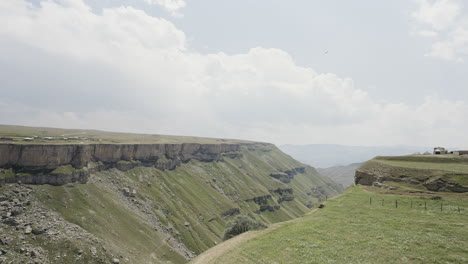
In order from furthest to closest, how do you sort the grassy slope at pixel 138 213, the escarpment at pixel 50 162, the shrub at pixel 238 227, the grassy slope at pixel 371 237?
the escarpment at pixel 50 162 < the grassy slope at pixel 138 213 < the shrub at pixel 238 227 < the grassy slope at pixel 371 237

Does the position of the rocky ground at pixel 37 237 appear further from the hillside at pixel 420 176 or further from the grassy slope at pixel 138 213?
the hillside at pixel 420 176

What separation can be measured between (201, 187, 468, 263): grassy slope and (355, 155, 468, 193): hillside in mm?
8778

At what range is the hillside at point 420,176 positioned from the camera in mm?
53625

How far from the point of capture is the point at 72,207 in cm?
11306

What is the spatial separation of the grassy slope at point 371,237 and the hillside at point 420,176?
878cm

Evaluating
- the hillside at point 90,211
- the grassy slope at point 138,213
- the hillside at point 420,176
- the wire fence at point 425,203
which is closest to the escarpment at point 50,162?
the hillside at point 90,211

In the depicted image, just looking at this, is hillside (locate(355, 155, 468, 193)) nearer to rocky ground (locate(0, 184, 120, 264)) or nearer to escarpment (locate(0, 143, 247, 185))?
rocky ground (locate(0, 184, 120, 264))

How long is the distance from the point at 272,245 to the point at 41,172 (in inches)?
5116

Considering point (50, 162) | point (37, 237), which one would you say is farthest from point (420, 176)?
point (50, 162)

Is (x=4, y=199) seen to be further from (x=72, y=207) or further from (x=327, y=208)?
(x=327, y=208)

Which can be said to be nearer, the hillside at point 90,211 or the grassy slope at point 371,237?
the grassy slope at point 371,237

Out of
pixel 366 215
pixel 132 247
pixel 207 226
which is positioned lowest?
pixel 207 226

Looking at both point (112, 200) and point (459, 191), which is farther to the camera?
point (112, 200)

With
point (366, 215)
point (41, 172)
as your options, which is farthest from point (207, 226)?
point (366, 215)
